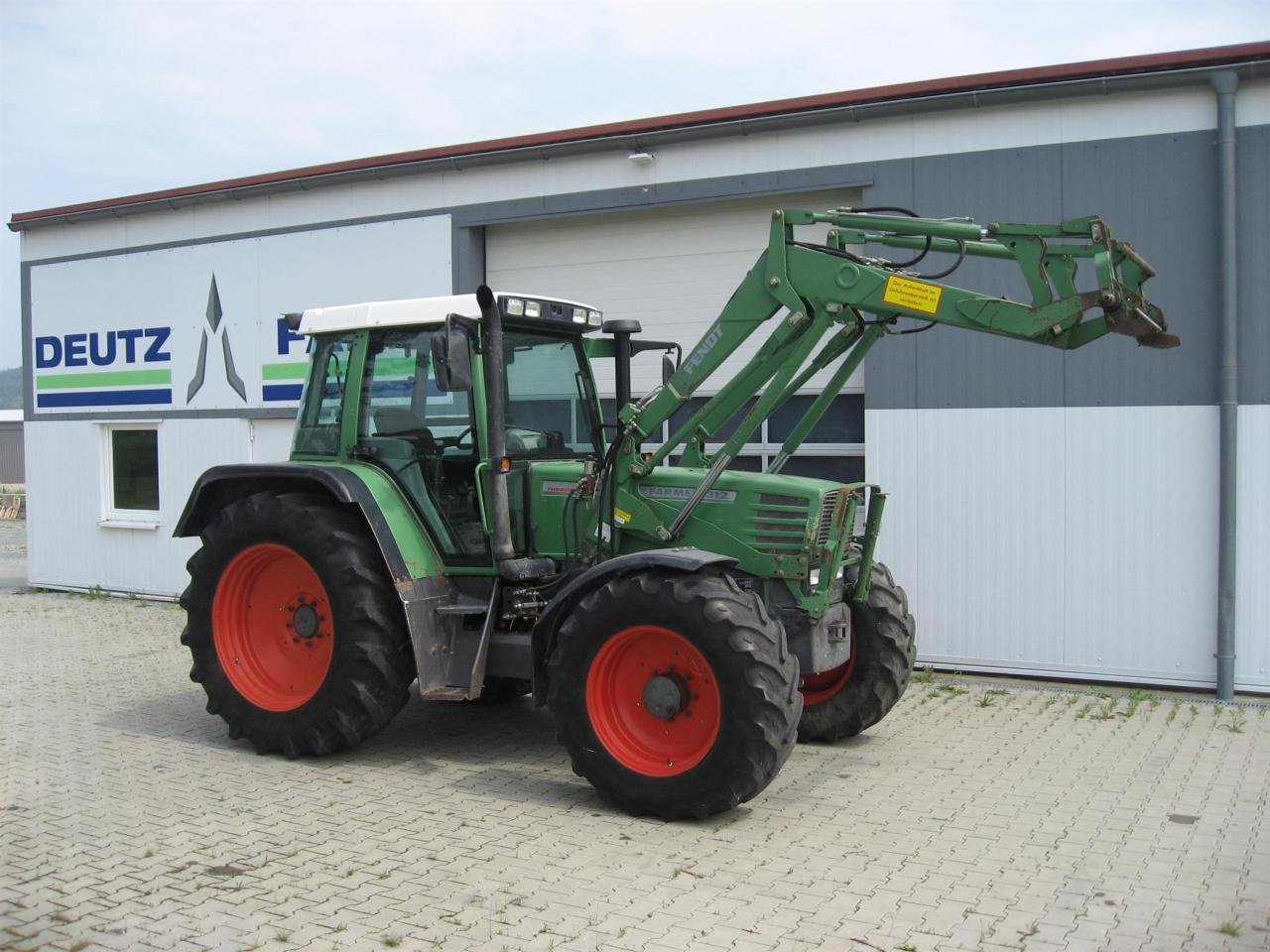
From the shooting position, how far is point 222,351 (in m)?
12.6

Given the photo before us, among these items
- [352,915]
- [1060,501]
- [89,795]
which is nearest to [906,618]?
[1060,501]

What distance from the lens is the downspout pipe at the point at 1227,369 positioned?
805cm

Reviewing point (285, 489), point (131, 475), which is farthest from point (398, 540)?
point (131, 475)

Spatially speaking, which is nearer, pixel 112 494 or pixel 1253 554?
pixel 1253 554

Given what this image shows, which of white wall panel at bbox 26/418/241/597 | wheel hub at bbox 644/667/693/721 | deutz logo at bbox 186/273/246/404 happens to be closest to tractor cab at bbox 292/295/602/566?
wheel hub at bbox 644/667/693/721

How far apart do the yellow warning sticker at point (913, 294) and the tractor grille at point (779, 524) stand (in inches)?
42.4

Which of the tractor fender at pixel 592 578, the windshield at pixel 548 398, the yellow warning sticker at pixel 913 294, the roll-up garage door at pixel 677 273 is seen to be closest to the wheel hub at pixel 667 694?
the tractor fender at pixel 592 578

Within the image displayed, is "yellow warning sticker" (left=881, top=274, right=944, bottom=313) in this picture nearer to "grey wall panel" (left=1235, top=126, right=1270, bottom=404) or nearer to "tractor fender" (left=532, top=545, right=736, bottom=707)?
"tractor fender" (left=532, top=545, right=736, bottom=707)

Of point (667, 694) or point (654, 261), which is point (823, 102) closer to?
point (654, 261)

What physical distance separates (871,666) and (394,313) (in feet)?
10.9

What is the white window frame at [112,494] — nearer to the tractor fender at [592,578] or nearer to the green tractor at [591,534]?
the green tractor at [591,534]

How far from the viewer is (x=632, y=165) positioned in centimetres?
1013

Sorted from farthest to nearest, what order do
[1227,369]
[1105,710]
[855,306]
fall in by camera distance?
[1227,369]
[1105,710]
[855,306]

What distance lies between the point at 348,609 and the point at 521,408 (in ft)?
4.77
